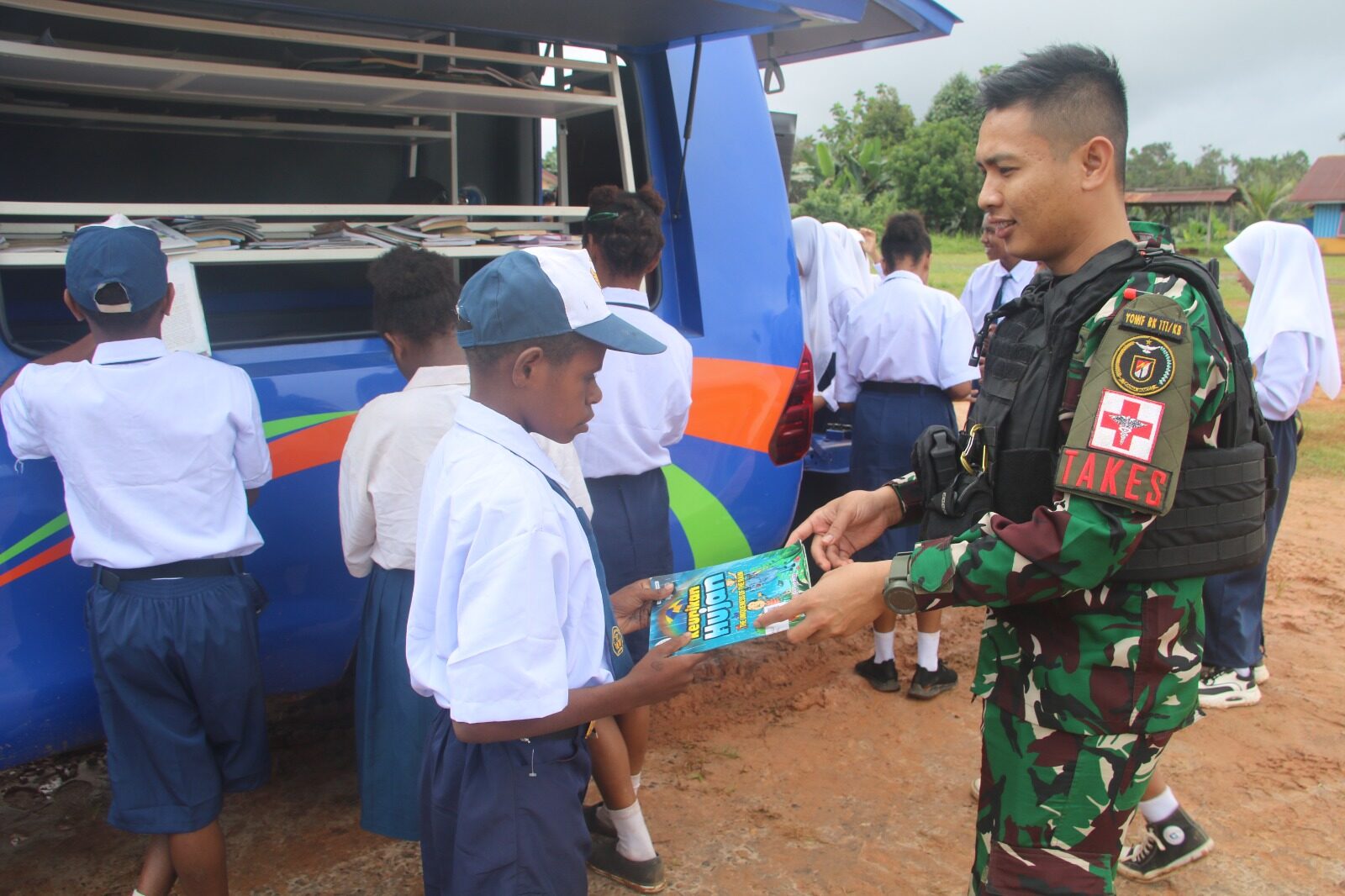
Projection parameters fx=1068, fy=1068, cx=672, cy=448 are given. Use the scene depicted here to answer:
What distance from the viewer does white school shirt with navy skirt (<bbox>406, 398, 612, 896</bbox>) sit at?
1.68 meters

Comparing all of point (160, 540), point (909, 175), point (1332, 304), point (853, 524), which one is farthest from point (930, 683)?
point (909, 175)

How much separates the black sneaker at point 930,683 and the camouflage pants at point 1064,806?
2139mm

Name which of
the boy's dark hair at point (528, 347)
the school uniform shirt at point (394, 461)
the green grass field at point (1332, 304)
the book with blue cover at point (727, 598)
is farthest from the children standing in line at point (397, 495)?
the green grass field at point (1332, 304)

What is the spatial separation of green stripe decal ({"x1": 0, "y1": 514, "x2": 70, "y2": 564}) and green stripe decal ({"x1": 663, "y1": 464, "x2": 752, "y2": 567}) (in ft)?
5.50

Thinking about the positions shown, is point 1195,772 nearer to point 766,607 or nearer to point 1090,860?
point 1090,860

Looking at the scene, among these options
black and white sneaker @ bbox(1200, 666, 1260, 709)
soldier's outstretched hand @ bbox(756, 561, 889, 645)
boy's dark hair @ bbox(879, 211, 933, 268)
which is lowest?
black and white sneaker @ bbox(1200, 666, 1260, 709)

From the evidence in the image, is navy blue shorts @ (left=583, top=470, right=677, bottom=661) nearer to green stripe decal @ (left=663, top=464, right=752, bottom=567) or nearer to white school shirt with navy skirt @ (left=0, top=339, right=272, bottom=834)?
green stripe decal @ (left=663, top=464, right=752, bottom=567)

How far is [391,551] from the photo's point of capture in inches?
102

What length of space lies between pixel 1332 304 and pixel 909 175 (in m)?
17.2

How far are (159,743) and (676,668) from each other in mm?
1404

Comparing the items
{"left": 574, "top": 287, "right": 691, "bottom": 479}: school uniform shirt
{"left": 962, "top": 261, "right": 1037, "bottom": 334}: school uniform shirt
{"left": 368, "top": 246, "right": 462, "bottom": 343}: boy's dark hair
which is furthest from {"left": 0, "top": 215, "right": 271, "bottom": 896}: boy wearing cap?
{"left": 962, "top": 261, "right": 1037, "bottom": 334}: school uniform shirt

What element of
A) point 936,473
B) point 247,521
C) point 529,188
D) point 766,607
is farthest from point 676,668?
point 529,188

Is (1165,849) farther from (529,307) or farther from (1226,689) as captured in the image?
(529,307)

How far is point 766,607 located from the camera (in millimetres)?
2184
